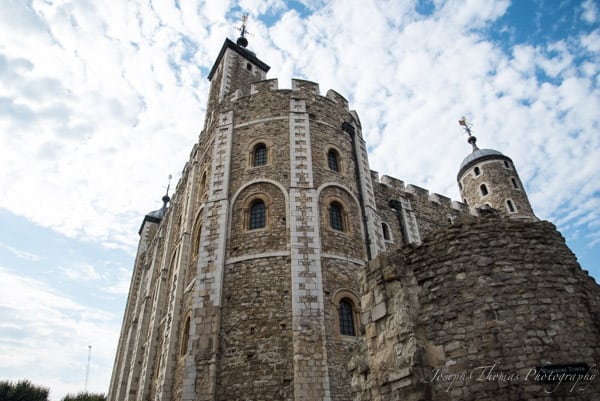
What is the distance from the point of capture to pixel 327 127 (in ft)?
52.9

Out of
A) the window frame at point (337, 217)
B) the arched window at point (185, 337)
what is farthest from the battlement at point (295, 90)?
the arched window at point (185, 337)

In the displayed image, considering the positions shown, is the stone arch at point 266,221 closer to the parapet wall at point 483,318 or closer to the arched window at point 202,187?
the arched window at point 202,187

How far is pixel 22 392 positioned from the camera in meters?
29.5

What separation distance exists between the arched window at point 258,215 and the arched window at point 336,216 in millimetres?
2259

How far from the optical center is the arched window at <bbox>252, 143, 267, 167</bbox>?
1496cm

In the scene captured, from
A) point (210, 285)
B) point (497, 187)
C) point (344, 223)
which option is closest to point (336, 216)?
point (344, 223)

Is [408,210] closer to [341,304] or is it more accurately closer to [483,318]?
[341,304]

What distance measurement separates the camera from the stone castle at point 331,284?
5.49 meters

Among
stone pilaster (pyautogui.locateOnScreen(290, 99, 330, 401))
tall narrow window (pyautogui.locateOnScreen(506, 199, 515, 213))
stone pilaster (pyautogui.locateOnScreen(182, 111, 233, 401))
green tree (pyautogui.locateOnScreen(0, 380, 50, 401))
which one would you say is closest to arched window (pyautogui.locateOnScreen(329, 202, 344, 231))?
stone pilaster (pyautogui.locateOnScreen(290, 99, 330, 401))

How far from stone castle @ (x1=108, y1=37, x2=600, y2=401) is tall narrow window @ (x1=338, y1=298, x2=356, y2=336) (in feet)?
0.13

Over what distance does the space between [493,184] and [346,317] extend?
65.5 ft

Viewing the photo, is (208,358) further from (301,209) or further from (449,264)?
(449,264)

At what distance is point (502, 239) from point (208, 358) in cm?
841

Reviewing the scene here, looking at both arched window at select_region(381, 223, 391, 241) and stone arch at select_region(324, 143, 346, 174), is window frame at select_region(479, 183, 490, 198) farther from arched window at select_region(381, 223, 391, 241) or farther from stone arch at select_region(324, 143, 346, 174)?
stone arch at select_region(324, 143, 346, 174)
